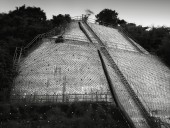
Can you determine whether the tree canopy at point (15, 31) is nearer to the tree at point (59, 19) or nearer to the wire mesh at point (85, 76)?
the tree at point (59, 19)

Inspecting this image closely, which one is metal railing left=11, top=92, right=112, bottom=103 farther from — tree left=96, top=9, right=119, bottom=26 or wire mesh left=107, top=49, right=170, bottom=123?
tree left=96, top=9, right=119, bottom=26

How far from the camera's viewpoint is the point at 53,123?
67.8 ft

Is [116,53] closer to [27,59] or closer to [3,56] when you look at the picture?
[27,59]

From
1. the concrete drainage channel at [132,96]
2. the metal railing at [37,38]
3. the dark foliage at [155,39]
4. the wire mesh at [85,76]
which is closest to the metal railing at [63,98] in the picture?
the wire mesh at [85,76]

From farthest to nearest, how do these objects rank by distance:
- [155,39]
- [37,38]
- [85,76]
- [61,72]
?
[155,39], [37,38], [61,72], [85,76]

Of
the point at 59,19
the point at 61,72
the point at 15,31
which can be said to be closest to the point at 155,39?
the point at 59,19

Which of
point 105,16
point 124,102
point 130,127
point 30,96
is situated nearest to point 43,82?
point 30,96

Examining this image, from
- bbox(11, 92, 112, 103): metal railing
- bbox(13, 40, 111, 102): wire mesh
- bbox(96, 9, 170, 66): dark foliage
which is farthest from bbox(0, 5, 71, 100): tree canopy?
bbox(96, 9, 170, 66): dark foliage

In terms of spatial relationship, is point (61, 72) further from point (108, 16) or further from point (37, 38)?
point (108, 16)

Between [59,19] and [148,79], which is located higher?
[59,19]

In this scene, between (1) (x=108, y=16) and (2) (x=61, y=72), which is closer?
(2) (x=61, y=72)


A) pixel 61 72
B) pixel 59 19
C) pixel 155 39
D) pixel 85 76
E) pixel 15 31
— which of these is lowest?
pixel 85 76

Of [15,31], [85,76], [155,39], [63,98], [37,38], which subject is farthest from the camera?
[155,39]

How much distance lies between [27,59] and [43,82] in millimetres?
5781
